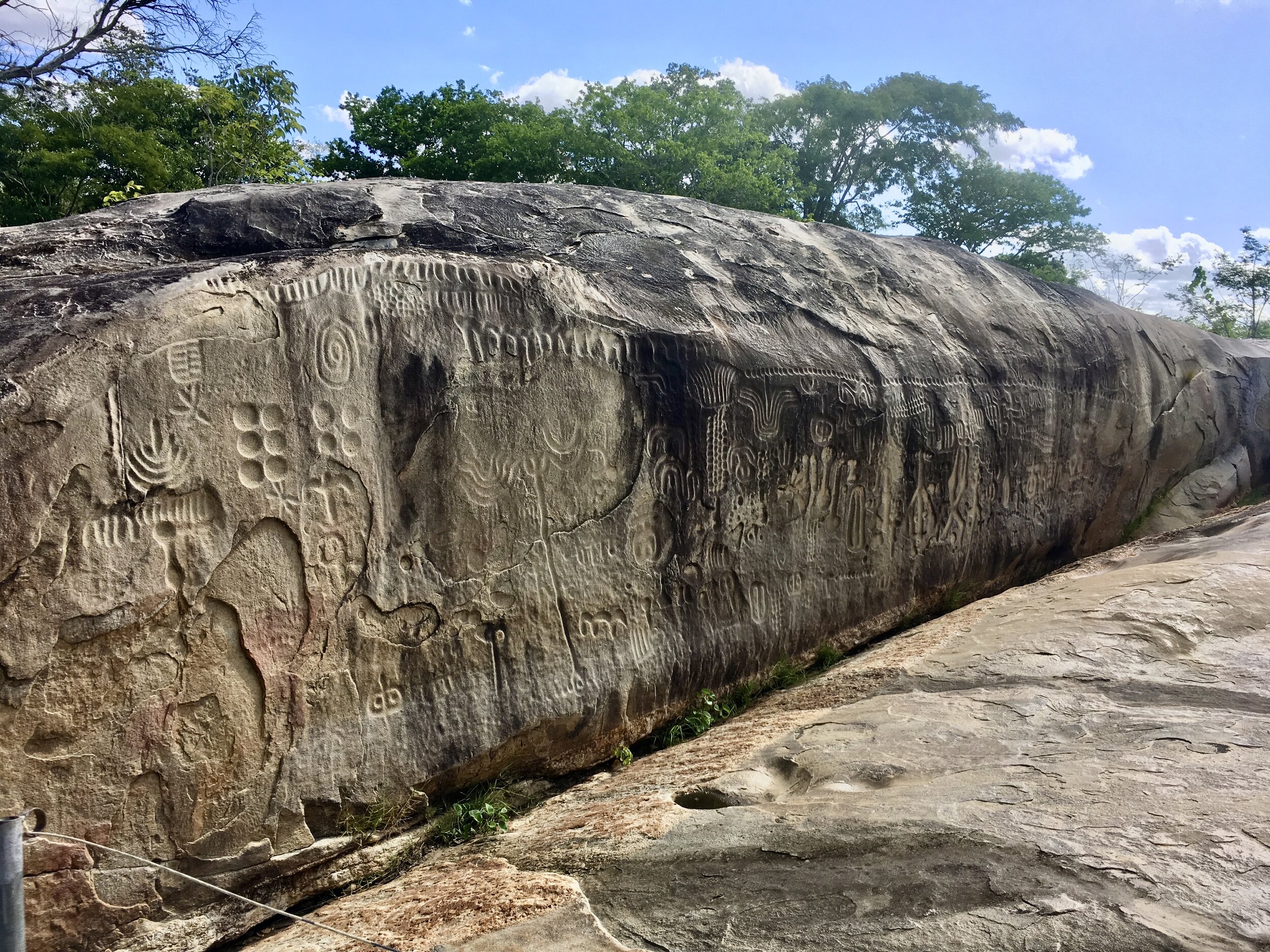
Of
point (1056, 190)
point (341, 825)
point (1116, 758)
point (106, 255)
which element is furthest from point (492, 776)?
point (1056, 190)

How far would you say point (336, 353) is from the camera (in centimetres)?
308

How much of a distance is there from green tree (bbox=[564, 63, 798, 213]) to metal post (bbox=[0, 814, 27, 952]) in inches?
480

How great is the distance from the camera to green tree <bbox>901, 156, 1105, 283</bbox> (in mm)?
18578

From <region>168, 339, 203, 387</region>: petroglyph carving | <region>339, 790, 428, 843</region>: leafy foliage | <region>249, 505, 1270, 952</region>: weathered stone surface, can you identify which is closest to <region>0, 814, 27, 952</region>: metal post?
<region>249, 505, 1270, 952</region>: weathered stone surface

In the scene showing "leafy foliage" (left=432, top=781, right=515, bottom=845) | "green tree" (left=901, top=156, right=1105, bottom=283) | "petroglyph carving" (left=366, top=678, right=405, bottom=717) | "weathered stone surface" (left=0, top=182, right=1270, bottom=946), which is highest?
"green tree" (left=901, top=156, right=1105, bottom=283)

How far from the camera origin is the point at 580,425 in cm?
362

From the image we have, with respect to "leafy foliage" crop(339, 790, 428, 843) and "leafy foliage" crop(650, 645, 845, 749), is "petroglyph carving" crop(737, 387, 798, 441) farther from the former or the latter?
"leafy foliage" crop(339, 790, 428, 843)

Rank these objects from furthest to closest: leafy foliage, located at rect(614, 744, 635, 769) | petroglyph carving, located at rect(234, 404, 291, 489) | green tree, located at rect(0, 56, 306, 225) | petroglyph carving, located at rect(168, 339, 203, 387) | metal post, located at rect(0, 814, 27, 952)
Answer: green tree, located at rect(0, 56, 306, 225) < leafy foliage, located at rect(614, 744, 635, 769) < petroglyph carving, located at rect(234, 404, 291, 489) < petroglyph carving, located at rect(168, 339, 203, 387) < metal post, located at rect(0, 814, 27, 952)

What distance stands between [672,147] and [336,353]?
11241mm

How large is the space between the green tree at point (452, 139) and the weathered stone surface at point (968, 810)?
411 inches

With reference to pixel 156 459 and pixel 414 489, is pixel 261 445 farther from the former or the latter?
pixel 414 489

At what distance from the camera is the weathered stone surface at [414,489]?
2.57m

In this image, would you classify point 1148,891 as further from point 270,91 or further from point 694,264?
point 270,91

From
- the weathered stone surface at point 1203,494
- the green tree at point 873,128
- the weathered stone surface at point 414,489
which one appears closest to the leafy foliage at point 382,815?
the weathered stone surface at point 414,489
